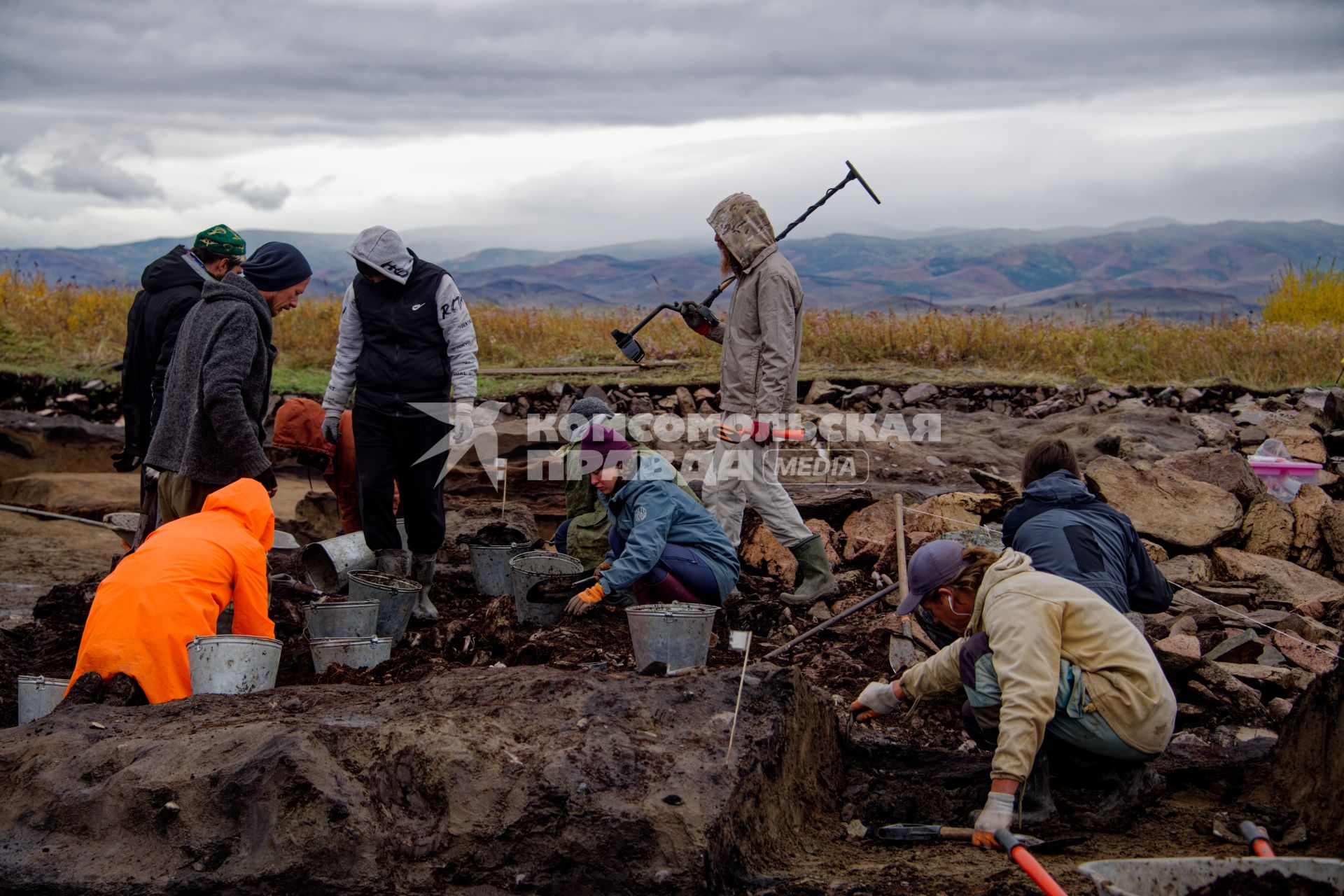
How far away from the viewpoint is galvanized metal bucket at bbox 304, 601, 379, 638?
467cm

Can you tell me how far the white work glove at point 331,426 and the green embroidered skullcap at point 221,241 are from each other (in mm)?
891

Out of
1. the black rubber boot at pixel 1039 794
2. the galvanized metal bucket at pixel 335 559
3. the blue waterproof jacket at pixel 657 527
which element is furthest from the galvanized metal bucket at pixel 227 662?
the black rubber boot at pixel 1039 794

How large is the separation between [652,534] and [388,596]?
126 centimetres

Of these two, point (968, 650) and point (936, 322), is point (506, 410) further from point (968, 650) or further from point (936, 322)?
point (968, 650)

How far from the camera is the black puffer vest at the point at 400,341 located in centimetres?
531

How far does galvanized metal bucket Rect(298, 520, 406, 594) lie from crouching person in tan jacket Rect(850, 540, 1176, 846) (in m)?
3.30

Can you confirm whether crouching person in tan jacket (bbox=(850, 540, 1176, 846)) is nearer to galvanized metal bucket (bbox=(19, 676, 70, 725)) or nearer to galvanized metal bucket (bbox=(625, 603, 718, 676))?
galvanized metal bucket (bbox=(625, 603, 718, 676))

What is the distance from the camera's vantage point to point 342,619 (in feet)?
15.4

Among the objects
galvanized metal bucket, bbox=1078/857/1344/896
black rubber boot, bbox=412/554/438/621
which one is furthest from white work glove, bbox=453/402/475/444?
galvanized metal bucket, bbox=1078/857/1344/896

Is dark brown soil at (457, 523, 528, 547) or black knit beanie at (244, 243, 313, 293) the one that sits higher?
black knit beanie at (244, 243, 313, 293)

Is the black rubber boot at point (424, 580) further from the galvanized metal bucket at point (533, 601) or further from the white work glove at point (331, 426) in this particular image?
the white work glove at point (331, 426)

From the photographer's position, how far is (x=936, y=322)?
13.6 meters

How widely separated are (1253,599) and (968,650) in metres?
3.63

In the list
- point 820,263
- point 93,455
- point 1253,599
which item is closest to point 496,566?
point 1253,599
